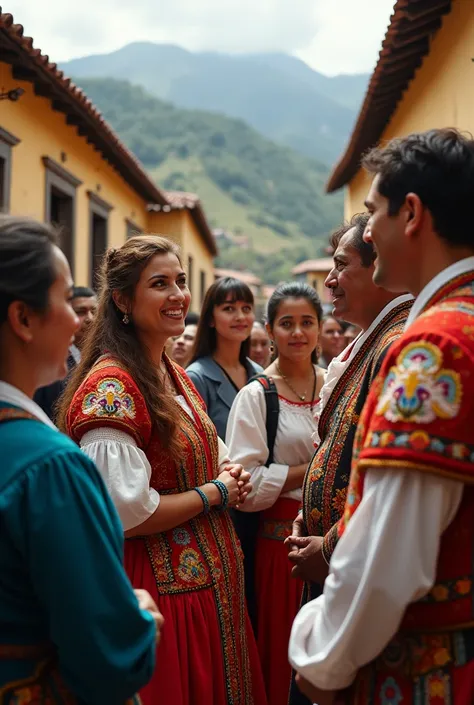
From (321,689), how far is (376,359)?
3.03ft

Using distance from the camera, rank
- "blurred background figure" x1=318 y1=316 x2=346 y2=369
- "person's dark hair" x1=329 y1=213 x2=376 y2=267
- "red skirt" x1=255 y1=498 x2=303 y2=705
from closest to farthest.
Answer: "person's dark hair" x1=329 y1=213 x2=376 y2=267 < "red skirt" x1=255 y1=498 x2=303 y2=705 < "blurred background figure" x1=318 y1=316 x2=346 y2=369

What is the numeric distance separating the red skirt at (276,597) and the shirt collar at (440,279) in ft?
6.79

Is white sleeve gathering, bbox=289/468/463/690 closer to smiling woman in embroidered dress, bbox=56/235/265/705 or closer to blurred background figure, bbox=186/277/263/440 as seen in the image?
smiling woman in embroidered dress, bbox=56/235/265/705

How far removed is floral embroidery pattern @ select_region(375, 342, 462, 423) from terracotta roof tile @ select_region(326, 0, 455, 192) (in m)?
6.79

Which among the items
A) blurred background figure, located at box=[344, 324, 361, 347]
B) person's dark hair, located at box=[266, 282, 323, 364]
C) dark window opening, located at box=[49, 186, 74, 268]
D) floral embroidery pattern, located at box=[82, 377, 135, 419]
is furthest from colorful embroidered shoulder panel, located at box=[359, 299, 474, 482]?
dark window opening, located at box=[49, 186, 74, 268]

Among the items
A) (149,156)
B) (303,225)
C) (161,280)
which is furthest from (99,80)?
(161,280)

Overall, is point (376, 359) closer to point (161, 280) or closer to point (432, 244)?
point (432, 244)

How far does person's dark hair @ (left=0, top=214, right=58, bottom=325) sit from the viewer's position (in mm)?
1637

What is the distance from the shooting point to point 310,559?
8.21 feet

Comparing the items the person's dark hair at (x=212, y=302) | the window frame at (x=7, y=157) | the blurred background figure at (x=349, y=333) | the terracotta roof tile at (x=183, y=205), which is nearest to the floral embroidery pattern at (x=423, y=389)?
the person's dark hair at (x=212, y=302)

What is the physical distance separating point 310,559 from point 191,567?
504mm

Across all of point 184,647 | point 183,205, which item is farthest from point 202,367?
point 183,205

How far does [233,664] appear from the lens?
2.86 metres

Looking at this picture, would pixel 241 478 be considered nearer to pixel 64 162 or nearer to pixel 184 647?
pixel 184 647
